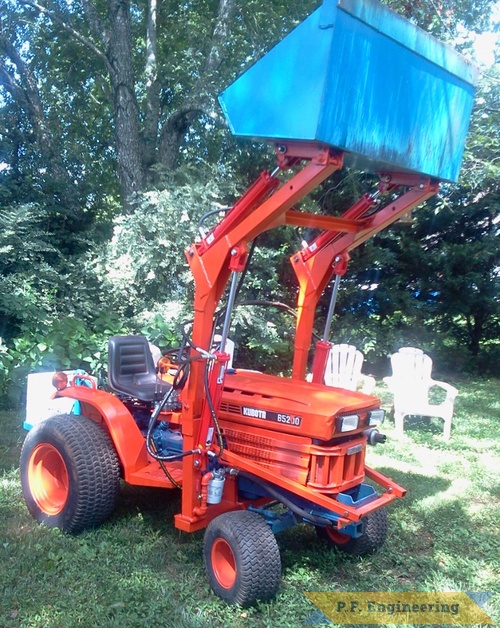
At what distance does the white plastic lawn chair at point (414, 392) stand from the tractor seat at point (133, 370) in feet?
10.4

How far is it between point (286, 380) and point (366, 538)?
104 cm

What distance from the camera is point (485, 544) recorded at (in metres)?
3.87

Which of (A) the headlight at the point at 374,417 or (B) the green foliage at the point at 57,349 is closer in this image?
(A) the headlight at the point at 374,417

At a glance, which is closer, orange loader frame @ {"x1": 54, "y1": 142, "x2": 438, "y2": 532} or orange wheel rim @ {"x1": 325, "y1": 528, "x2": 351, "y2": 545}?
orange loader frame @ {"x1": 54, "y1": 142, "x2": 438, "y2": 532}

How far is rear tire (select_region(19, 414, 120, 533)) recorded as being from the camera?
3547 millimetres

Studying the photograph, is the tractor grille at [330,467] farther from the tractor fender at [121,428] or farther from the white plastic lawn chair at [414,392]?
the white plastic lawn chair at [414,392]

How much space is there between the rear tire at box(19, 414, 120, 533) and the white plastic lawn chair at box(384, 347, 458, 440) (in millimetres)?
3854

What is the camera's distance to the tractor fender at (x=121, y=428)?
365cm

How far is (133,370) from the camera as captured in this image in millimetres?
4473

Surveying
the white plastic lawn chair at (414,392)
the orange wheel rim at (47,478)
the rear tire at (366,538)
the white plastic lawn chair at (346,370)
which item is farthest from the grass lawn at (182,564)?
the white plastic lawn chair at (346,370)

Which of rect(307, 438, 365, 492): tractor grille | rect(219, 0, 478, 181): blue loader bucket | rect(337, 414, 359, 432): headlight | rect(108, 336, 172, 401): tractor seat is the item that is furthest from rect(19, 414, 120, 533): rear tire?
rect(219, 0, 478, 181): blue loader bucket

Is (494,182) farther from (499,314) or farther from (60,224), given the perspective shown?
(60,224)

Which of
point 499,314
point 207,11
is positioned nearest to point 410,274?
point 499,314

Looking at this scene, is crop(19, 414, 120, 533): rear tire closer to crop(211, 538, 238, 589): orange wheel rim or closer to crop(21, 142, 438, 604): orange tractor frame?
crop(21, 142, 438, 604): orange tractor frame
